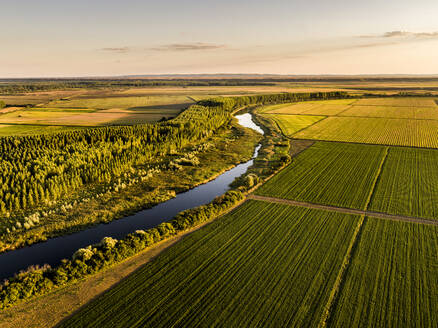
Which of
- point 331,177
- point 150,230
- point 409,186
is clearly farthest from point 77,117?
point 409,186

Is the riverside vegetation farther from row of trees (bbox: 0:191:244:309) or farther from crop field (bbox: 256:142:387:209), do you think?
crop field (bbox: 256:142:387:209)

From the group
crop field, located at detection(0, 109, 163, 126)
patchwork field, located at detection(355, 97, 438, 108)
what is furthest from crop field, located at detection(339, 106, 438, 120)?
crop field, located at detection(0, 109, 163, 126)

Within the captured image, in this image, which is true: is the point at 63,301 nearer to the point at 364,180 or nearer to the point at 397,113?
the point at 364,180

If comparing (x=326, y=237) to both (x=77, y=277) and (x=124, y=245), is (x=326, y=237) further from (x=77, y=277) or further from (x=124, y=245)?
(x=77, y=277)

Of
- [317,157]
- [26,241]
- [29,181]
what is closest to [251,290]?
[26,241]

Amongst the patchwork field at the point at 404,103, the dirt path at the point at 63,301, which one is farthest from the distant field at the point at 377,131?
the dirt path at the point at 63,301

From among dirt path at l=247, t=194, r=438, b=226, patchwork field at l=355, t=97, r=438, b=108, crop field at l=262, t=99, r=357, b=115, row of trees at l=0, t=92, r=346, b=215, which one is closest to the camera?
dirt path at l=247, t=194, r=438, b=226
